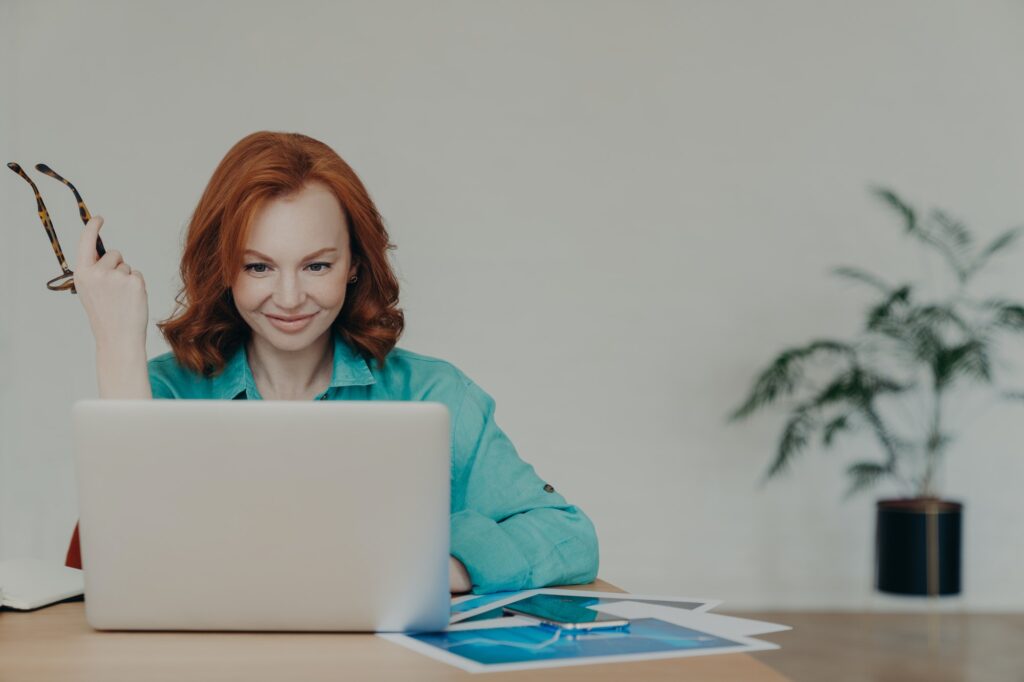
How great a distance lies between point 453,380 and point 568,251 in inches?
122

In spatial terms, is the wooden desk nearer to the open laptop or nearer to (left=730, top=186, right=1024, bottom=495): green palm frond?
the open laptop

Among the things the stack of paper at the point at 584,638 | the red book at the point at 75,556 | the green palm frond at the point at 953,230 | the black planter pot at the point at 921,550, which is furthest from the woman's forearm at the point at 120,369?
the green palm frond at the point at 953,230

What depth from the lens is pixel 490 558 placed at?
4.66 ft

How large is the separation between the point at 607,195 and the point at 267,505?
405 centimetres

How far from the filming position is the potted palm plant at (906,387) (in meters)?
4.48

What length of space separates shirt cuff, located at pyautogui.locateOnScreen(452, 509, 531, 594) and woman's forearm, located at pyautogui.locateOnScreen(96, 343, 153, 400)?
48 cm

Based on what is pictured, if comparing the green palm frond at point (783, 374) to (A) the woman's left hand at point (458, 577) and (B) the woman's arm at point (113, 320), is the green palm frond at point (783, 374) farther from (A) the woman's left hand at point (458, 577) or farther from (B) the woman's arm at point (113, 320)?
(B) the woman's arm at point (113, 320)

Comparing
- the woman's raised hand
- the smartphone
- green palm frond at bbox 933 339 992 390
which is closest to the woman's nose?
the woman's raised hand

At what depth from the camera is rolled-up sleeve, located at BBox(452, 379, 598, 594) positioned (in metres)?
1.43

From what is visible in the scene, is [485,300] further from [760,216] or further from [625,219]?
[760,216]

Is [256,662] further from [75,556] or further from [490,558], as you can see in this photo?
[75,556]

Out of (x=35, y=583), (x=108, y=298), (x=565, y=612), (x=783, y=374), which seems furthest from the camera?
(x=783, y=374)

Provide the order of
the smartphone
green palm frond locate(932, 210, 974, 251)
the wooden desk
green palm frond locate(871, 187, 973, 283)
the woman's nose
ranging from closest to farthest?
the wooden desk
the smartphone
the woman's nose
green palm frond locate(871, 187, 973, 283)
green palm frond locate(932, 210, 974, 251)

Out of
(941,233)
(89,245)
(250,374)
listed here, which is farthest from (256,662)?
(941,233)
